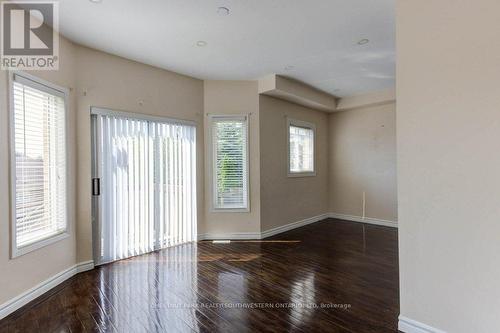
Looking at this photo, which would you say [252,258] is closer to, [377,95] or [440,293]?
[440,293]

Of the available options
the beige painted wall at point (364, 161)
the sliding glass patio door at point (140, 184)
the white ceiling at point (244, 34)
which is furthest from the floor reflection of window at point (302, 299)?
the beige painted wall at point (364, 161)

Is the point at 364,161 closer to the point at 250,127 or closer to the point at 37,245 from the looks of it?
the point at 250,127

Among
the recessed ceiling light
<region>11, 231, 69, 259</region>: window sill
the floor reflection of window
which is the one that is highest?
the recessed ceiling light

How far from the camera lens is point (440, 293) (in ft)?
6.24


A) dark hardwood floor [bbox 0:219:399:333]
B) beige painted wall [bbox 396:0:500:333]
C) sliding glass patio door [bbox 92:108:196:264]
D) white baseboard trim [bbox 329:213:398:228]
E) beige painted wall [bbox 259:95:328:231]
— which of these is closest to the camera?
beige painted wall [bbox 396:0:500:333]

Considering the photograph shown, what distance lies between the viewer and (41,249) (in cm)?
278

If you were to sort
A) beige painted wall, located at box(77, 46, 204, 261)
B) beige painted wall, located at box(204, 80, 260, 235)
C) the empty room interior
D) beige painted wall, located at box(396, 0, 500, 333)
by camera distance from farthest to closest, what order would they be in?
beige painted wall, located at box(204, 80, 260, 235), beige painted wall, located at box(77, 46, 204, 261), the empty room interior, beige painted wall, located at box(396, 0, 500, 333)

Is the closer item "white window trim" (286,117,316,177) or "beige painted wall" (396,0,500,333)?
"beige painted wall" (396,0,500,333)

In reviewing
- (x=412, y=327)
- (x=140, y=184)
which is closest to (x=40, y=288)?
(x=140, y=184)

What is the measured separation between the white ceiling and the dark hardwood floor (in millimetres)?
2864

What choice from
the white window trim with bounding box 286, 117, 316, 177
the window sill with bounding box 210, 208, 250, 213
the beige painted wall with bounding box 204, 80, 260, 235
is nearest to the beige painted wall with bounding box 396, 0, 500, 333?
the beige painted wall with bounding box 204, 80, 260, 235

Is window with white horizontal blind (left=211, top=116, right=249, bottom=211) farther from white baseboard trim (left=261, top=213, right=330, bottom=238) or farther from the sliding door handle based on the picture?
the sliding door handle

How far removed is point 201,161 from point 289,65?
7.16 feet

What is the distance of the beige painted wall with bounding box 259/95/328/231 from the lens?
4.84m
